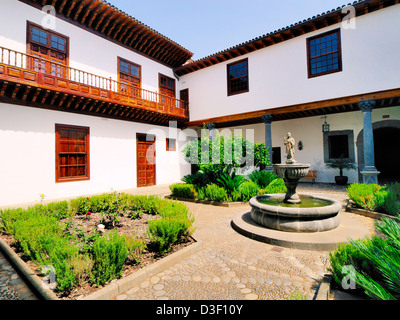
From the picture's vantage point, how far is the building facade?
8484 millimetres

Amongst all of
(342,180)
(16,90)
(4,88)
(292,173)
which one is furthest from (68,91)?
(342,180)

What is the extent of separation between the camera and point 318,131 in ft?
45.4

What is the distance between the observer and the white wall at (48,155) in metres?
8.14

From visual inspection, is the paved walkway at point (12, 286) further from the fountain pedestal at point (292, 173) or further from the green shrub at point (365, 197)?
the green shrub at point (365, 197)

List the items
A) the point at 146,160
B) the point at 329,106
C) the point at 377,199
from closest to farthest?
the point at 377,199
the point at 329,106
the point at 146,160

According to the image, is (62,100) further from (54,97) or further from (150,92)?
(150,92)

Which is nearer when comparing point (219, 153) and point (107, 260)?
point (107, 260)

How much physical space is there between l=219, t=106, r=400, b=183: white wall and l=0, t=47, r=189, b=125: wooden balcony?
8212mm

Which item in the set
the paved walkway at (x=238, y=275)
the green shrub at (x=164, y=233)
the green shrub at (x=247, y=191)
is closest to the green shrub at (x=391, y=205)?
the paved walkway at (x=238, y=275)

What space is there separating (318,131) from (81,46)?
1470cm

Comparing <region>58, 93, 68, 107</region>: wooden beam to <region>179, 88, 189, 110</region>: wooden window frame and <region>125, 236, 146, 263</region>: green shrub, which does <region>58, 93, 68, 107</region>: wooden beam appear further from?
<region>125, 236, 146, 263</region>: green shrub

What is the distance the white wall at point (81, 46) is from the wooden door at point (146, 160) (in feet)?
11.3

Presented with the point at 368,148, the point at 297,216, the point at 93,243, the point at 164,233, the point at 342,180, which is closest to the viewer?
the point at 93,243

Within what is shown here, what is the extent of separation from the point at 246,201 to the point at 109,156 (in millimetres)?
7860
